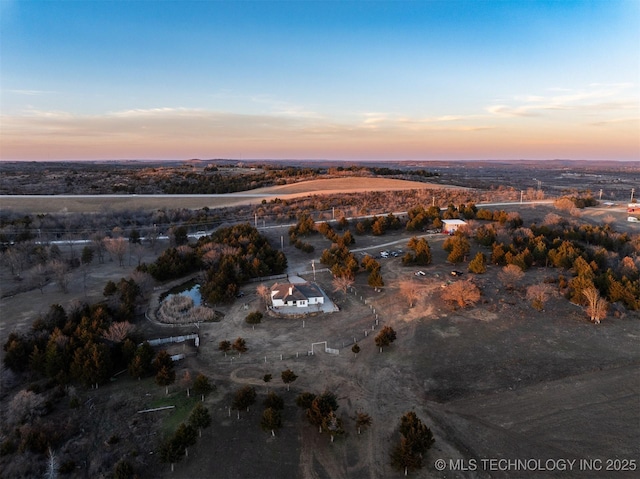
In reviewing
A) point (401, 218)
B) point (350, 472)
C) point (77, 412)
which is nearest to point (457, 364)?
point (350, 472)

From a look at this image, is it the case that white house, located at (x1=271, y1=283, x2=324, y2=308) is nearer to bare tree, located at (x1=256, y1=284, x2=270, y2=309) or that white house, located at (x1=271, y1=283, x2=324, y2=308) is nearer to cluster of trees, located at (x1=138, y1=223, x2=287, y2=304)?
bare tree, located at (x1=256, y1=284, x2=270, y2=309)

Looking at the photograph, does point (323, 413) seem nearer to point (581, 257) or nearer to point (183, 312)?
point (183, 312)

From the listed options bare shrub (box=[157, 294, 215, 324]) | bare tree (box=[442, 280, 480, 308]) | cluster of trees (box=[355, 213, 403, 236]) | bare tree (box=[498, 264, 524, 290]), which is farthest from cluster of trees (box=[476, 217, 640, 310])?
bare shrub (box=[157, 294, 215, 324])

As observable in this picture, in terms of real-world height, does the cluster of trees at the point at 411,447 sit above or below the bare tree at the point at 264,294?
below

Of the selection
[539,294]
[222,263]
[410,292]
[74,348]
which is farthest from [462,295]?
[74,348]

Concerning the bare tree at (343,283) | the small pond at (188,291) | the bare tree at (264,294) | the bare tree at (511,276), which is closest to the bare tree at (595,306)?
the bare tree at (511,276)

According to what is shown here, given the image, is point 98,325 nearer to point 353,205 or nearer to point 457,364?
point 457,364

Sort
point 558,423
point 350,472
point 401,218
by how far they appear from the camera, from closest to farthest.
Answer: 1. point 350,472
2. point 558,423
3. point 401,218

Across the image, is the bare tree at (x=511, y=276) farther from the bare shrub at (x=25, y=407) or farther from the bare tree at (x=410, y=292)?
the bare shrub at (x=25, y=407)
